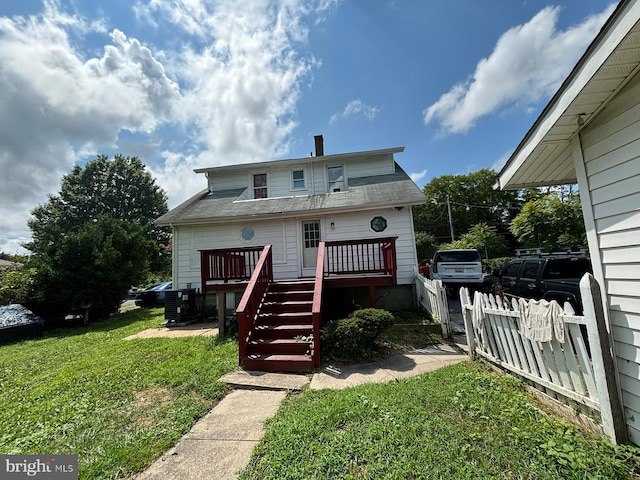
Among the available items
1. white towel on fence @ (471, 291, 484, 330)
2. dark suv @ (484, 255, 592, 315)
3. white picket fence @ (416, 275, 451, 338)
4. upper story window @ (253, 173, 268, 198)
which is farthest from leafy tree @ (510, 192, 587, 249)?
upper story window @ (253, 173, 268, 198)

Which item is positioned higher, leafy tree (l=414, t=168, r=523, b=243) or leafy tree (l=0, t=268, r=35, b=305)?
leafy tree (l=414, t=168, r=523, b=243)

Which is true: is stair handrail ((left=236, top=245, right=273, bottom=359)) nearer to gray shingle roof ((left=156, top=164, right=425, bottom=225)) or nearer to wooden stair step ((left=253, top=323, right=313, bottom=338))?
wooden stair step ((left=253, top=323, right=313, bottom=338))

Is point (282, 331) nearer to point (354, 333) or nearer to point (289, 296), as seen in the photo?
point (289, 296)

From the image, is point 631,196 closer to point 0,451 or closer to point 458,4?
point 0,451

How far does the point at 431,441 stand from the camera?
225cm

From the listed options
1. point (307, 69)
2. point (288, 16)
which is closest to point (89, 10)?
point (288, 16)

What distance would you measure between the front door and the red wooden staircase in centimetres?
288

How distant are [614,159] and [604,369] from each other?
185 centimetres

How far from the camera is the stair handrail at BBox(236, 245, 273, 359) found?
15.1 feet

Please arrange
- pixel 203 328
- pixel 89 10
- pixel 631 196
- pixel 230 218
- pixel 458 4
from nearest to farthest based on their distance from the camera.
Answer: pixel 631 196, pixel 89 10, pixel 458 4, pixel 203 328, pixel 230 218

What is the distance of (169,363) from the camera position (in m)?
4.81

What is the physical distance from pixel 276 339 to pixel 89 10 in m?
8.70

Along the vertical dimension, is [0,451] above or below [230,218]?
below

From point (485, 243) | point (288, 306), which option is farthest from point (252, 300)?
point (485, 243)
